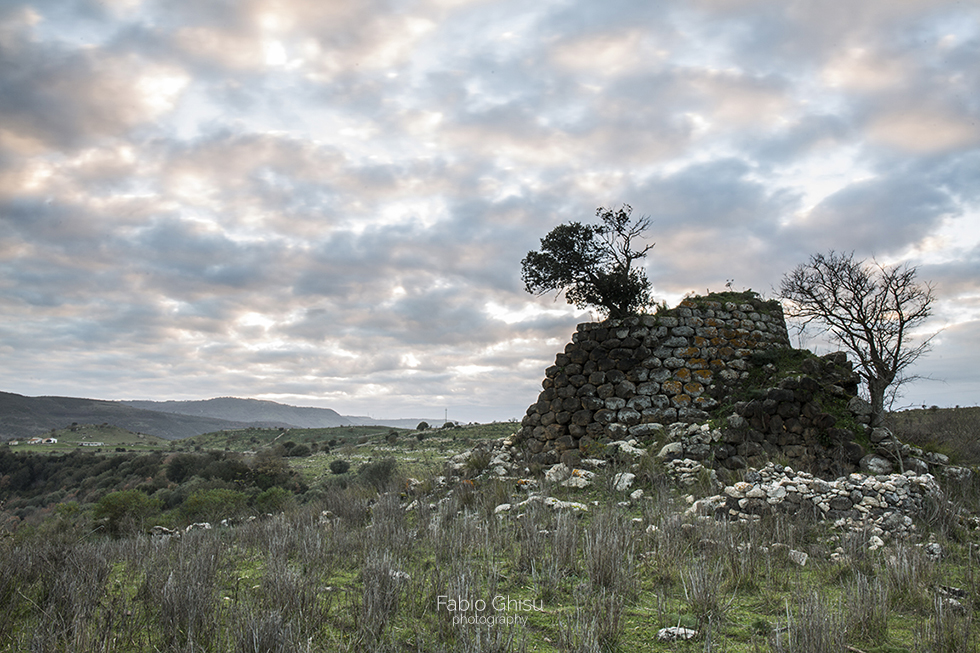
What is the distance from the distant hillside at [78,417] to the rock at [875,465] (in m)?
102

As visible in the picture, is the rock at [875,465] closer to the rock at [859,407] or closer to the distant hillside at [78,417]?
the rock at [859,407]

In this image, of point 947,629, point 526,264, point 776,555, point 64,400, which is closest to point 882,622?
point 947,629

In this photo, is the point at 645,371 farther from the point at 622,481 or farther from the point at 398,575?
the point at 398,575

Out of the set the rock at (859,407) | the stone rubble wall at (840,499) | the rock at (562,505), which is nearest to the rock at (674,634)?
the stone rubble wall at (840,499)

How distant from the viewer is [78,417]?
9988 cm

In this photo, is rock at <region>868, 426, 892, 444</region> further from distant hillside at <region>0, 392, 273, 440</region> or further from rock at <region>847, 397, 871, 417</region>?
distant hillside at <region>0, 392, 273, 440</region>

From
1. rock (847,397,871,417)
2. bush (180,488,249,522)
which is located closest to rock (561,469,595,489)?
rock (847,397,871,417)

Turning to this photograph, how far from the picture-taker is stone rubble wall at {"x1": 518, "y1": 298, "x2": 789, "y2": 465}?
12.6 metres

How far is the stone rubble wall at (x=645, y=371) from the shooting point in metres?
12.6

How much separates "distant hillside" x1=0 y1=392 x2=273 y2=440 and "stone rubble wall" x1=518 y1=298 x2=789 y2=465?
95.6 metres

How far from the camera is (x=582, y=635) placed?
338 cm

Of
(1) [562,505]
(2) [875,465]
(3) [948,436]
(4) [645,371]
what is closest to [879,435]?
(2) [875,465]


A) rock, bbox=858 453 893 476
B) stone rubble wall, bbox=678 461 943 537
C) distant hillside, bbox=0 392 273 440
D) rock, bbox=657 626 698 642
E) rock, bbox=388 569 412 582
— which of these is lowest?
distant hillside, bbox=0 392 273 440

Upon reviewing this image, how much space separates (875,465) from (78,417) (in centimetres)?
12514
